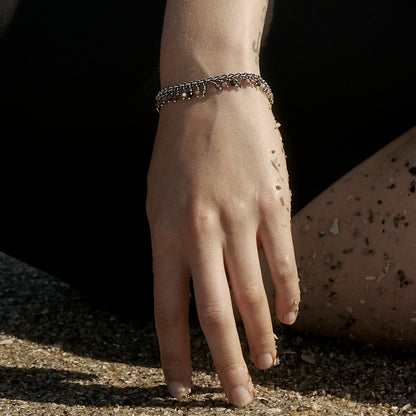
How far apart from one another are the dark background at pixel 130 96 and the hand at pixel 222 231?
1.00 feet

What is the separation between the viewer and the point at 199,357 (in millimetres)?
1499

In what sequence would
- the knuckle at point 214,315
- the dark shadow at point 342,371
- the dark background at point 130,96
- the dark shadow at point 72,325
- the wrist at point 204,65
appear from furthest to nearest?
the dark shadow at point 72,325, the dark background at point 130,96, the dark shadow at point 342,371, the wrist at point 204,65, the knuckle at point 214,315

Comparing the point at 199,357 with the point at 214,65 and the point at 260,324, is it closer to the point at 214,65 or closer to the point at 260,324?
the point at 260,324

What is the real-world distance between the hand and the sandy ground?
131 mm

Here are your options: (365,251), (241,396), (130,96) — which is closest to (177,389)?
(241,396)

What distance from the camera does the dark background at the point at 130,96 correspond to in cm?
144

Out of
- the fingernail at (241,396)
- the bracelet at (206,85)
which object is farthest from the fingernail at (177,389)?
the bracelet at (206,85)

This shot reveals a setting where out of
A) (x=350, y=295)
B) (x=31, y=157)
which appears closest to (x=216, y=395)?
(x=350, y=295)

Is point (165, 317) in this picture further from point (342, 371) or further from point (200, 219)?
point (342, 371)

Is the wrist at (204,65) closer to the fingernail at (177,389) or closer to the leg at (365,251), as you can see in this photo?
the leg at (365,251)

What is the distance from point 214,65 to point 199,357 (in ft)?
2.22

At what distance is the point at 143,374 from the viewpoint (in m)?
1.41

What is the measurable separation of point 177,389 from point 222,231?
0.33 m

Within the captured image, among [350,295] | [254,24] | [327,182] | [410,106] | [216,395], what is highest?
[254,24]
